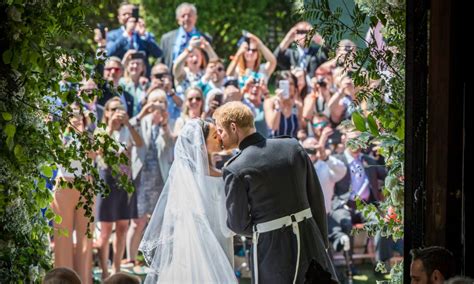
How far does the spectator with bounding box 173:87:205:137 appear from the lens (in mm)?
10836

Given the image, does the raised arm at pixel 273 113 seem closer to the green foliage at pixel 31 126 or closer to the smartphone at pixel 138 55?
the smartphone at pixel 138 55

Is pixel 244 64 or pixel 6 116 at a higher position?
pixel 244 64

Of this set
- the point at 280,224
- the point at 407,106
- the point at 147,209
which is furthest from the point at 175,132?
the point at 407,106

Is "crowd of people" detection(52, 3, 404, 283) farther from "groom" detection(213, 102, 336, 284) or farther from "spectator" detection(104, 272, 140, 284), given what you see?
"spectator" detection(104, 272, 140, 284)

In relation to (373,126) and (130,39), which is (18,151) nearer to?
(373,126)

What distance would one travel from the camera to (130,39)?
12.1 m

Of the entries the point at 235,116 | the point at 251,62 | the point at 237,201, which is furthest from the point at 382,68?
the point at 251,62

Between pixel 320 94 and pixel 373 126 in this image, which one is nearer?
pixel 373 126

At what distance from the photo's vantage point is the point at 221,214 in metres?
6.83

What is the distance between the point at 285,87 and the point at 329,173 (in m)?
1.31

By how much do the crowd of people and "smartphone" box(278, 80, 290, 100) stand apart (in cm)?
1

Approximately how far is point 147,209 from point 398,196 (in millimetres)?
5175

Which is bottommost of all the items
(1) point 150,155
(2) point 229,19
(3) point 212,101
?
(1) point 150,155

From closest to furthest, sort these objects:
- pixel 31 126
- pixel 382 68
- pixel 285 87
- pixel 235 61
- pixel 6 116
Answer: pixel 6 116
pixel 31 126
pixel 382 68
pixel 285 87
pixel 235 61
